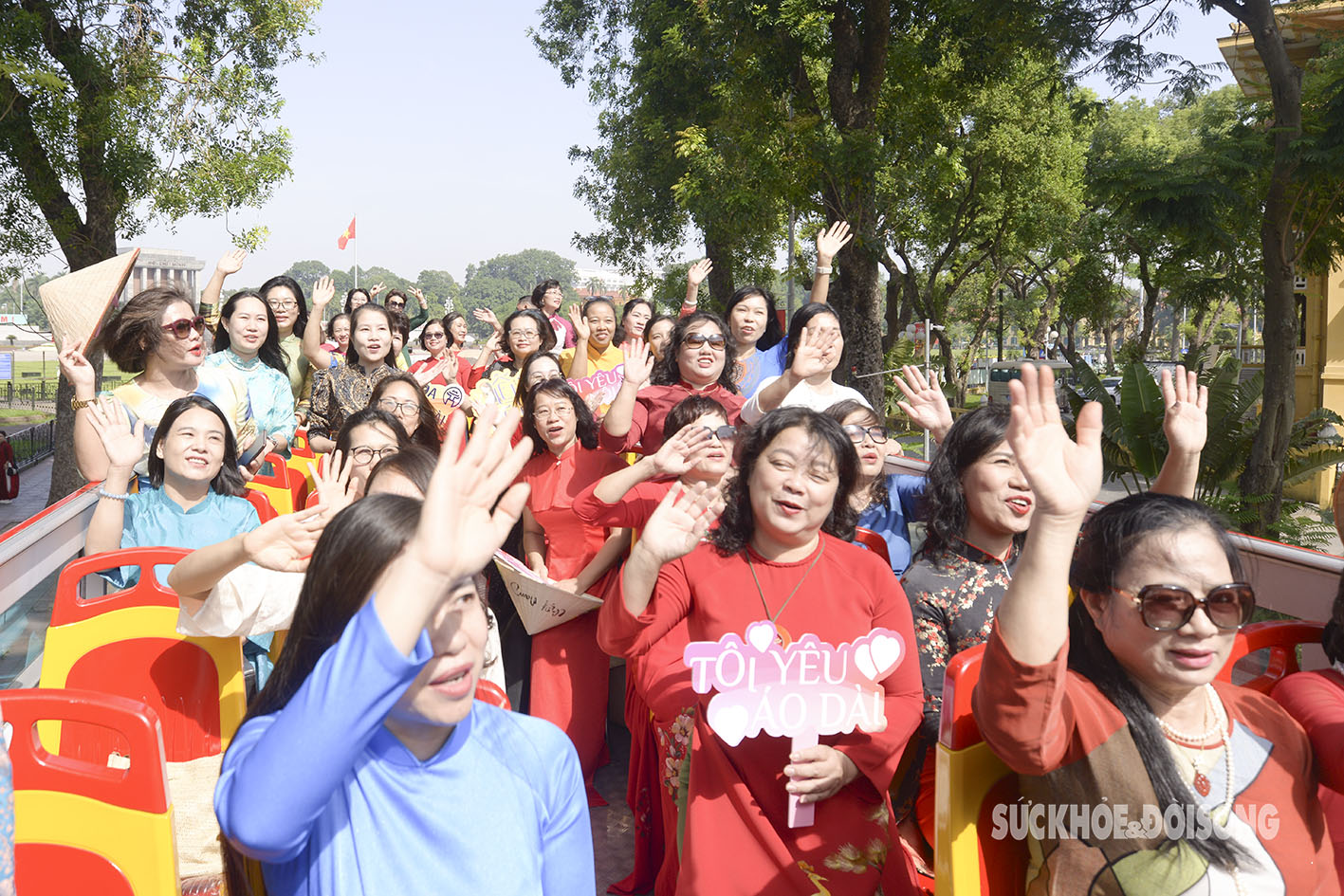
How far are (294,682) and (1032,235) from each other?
23403 millimetres

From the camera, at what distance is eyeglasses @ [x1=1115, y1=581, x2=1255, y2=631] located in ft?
5.99

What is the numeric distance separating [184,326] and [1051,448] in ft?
12.7

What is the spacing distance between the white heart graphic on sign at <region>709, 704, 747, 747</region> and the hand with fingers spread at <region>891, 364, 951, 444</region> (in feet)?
5.73

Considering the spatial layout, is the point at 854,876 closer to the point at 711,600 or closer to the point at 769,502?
the point at 711,600

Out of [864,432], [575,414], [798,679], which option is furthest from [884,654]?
[575,414]

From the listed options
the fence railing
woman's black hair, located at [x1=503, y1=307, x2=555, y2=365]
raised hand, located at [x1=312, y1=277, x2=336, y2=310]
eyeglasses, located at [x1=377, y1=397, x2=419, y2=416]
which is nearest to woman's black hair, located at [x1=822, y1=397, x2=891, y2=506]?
eyeglasses, located at [x1=377, y1=397, x2=419, y2=416]

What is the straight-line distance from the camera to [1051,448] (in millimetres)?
1708

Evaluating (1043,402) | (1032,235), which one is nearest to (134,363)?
(1043,402)

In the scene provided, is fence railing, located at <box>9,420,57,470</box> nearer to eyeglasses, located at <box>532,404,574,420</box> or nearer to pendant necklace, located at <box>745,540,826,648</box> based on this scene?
eyeglasses, located at <box>532,404,574,420</box>

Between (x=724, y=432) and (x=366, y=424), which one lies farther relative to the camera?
(x=366, y=424)

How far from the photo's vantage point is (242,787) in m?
1.35

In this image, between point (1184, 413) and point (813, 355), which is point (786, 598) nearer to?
point (1184, 413)

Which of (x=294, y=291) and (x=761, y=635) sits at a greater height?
(x=294, y=291)

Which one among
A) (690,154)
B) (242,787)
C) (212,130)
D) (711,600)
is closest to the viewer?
(242,787)
